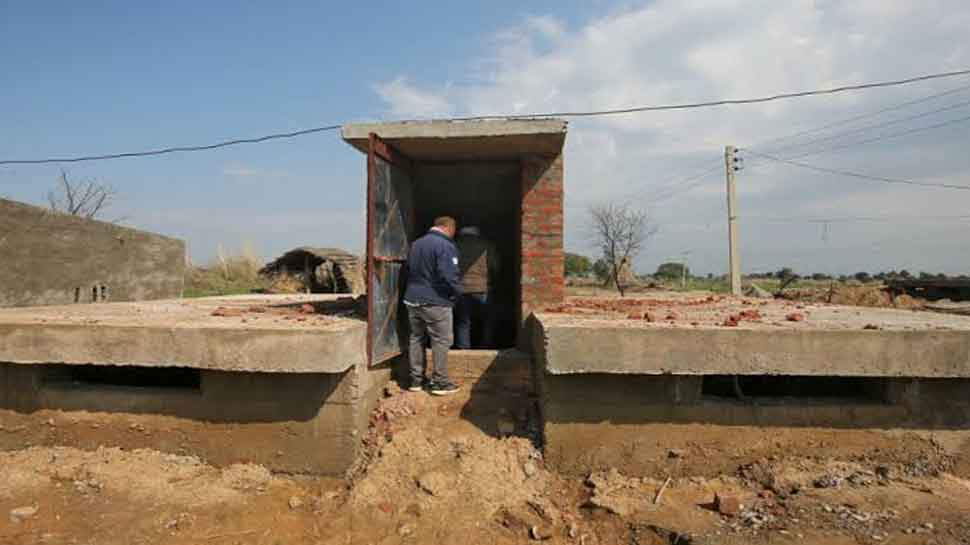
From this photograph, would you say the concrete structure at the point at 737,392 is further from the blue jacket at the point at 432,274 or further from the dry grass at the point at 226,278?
the dry grass at the point at 226,278

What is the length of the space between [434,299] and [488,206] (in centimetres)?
312

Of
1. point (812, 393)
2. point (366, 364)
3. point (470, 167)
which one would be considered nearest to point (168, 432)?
point (366, 364)

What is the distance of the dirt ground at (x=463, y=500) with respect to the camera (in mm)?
3891

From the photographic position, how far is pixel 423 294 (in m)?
5.45

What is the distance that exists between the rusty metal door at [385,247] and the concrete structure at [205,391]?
34cm

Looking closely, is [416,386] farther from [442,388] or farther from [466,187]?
[466,187]

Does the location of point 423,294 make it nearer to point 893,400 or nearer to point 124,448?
point 124,448

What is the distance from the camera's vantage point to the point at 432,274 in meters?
5.48

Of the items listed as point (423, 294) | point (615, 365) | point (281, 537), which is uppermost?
point (423, 294)

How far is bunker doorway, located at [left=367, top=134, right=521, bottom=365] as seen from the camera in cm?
534

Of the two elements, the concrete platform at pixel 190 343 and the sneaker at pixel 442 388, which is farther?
the sneaker at pixel 442 388

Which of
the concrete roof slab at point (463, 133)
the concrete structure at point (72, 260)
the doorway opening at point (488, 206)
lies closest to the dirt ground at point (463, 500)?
the doorway opening at point (488, 206)

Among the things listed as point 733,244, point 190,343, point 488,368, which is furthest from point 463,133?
point 733,244

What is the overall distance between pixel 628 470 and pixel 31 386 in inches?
202
